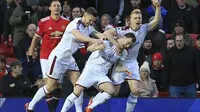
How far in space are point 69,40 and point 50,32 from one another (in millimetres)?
595

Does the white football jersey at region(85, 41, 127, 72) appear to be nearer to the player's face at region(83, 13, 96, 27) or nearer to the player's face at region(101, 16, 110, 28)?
the player's face at region(83, 13, 96, 27)

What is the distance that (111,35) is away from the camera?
15312 millimetres

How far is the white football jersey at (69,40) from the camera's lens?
15.4 m

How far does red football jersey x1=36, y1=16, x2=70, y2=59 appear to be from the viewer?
15.9 metres

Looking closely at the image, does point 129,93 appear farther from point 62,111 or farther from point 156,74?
point 62,111

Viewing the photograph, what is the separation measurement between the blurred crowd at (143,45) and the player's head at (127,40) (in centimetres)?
83

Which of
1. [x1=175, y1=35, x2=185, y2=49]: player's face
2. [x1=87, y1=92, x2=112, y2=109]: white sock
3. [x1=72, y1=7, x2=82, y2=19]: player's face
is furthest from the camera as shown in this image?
[x1=72, y1=7, x2=82, y2=19]: player's face

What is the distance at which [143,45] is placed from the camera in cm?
1878

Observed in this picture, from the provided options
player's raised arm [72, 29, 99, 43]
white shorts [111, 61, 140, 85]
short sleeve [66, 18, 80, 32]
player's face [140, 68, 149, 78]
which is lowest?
player's face [140, 68, 149, 78]

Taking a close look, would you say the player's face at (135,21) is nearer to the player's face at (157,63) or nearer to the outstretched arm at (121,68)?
the outstretched arm at (121,68)

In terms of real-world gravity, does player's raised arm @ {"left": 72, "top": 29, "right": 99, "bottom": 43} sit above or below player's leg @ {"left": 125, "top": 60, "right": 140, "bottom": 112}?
above

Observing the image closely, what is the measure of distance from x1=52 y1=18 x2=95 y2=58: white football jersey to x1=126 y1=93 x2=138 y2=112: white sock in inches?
59.2

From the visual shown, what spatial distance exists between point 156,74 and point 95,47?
3.86 metres

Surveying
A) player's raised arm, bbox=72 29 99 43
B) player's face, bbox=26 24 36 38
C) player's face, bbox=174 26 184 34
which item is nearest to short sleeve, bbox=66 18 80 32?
player's raised arm, bbox=72 29 99 43
